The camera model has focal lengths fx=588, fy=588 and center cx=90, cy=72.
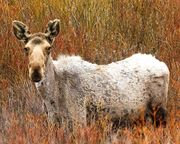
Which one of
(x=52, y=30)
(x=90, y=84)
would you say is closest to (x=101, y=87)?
(x=90, y=84)

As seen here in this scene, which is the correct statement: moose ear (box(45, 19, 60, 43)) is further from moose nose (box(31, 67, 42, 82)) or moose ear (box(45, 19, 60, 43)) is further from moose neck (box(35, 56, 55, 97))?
moose nose (box(31, 67, 42, 82))

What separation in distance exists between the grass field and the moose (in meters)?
0.35

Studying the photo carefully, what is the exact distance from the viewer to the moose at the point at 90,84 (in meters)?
6.33

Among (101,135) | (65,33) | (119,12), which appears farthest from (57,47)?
(101,135)

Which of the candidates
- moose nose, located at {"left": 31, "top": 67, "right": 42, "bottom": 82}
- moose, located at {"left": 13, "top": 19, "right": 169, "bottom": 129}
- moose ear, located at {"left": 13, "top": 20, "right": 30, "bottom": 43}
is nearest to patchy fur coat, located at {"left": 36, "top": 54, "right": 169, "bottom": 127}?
moose, located at {"left": 13, "top": 19, "right": 169, "bottom": 129}

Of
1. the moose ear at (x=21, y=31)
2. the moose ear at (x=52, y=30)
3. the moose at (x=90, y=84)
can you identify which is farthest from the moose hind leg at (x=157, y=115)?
the moose ear at (x=21, y=31)

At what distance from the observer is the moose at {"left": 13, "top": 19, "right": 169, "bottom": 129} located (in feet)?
20.8

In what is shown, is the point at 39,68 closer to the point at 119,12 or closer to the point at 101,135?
the point at 101,135

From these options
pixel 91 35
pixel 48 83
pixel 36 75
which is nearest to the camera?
pixel 36 75

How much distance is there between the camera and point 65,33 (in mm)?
8828

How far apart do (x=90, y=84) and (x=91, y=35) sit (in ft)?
7.25

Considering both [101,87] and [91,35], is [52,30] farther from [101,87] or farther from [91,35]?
[91,35]

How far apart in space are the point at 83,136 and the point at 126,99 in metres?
1.36

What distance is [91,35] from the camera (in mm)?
8773
